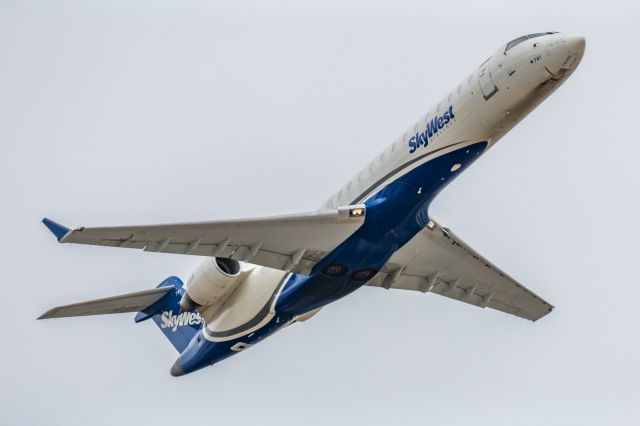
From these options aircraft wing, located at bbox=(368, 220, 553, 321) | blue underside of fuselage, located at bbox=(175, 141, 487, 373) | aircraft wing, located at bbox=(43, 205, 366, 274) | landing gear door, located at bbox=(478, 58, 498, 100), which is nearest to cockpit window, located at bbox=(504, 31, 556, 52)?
landing gear door, located at bbox=(478, 58, 498, 100)

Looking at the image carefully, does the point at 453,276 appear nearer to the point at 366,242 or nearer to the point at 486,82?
the point at 366,242

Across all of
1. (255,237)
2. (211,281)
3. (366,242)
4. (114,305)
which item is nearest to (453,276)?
(366,242)

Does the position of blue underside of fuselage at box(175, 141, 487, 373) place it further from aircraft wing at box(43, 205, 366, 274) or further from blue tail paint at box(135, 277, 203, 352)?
blue tail paint at box(135, 277, 203, 352)

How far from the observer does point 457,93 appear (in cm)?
2166

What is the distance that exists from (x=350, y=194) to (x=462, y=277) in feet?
15.9

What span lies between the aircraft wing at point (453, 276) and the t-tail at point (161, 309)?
6.30 metres

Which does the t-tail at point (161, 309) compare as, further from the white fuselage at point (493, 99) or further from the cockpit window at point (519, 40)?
the cockpit window at point (519, 40)

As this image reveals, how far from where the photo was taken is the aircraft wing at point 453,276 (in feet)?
81.3

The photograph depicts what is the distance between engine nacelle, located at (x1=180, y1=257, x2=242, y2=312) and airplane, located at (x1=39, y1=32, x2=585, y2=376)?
3cm

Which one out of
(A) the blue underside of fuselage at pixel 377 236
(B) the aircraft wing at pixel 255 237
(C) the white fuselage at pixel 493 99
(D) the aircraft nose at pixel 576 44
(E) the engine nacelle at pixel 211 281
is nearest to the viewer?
(D) the aircraft nose at pixel 576 44

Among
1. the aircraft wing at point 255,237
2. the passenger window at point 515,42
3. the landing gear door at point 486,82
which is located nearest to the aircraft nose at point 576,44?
the passenger window at point 515,42

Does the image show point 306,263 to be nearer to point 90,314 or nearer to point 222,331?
point 222,331

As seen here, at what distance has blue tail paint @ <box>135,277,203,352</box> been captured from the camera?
2845 cm

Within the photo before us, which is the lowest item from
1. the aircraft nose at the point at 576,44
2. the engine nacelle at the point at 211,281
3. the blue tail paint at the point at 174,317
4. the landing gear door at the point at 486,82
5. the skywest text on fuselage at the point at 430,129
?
the blue tail paint at the point at 174,317
